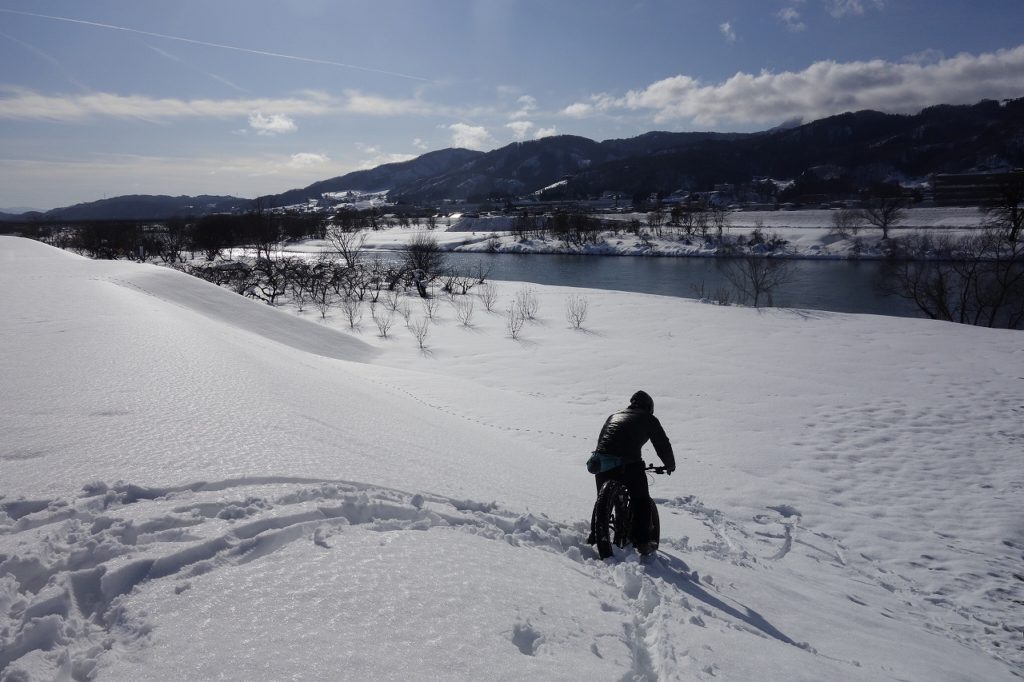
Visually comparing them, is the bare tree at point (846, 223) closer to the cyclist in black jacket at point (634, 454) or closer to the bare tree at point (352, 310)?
the bare tree at point (352, 310)

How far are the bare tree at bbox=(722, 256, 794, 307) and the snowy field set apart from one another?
7.91 m

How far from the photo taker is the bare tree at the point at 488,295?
1233 inches

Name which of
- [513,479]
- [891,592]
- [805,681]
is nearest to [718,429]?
[891,592]

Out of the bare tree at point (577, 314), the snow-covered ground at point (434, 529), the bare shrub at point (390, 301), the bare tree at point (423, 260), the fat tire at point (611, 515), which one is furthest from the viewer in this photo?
the bare tree at point (423, 260)

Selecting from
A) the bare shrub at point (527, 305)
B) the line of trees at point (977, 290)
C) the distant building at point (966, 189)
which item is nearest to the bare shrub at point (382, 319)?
the bare shrub at point (527, 305)

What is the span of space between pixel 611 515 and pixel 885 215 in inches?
2818

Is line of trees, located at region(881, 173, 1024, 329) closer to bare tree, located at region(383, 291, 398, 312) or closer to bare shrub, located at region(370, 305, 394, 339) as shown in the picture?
bare shrub, located at region(370, 305, 394, 339)

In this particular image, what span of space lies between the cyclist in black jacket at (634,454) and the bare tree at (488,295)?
1016 inches

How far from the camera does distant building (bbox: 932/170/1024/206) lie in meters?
73.7

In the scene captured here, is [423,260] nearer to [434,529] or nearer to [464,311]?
[464,311]

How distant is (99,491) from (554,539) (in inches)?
138

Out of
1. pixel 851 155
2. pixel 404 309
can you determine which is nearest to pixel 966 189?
pixel 851 155

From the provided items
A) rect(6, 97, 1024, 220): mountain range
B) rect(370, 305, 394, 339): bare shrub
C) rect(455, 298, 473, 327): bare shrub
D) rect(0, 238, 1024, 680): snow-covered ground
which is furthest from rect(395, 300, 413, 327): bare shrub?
rect(6, 97, 1024, 220): mountain range

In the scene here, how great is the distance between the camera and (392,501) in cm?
446
